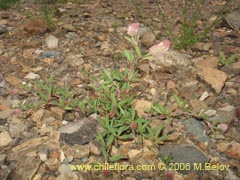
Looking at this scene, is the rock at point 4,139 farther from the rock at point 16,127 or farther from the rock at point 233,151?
the rock at point 233,151

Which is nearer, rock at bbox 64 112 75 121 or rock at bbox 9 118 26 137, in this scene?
rock at bbox 9 118 26 137

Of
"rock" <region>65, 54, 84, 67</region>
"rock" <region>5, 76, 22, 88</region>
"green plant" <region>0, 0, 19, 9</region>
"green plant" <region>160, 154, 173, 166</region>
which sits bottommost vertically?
"green plant" <region>160, 154, 173, 166</region>

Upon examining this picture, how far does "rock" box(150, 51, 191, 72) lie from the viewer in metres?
2.97

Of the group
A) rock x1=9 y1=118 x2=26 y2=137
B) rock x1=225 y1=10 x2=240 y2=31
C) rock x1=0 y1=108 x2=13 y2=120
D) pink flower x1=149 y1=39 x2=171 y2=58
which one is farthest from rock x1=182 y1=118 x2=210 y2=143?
rock x1=225 y1=10 x2=240 y2=31

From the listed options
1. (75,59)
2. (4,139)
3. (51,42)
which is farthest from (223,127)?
(51,42)

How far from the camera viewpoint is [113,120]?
250 centimetres

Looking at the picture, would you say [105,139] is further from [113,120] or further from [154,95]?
[154,95]

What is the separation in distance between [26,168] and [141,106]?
39.5 inches

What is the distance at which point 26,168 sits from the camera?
2154 mm

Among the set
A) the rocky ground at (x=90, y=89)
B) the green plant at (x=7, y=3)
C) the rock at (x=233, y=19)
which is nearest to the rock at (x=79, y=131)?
the rocky ground at (x=90, y=89)

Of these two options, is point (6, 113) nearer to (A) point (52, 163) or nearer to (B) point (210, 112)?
(A) point (52, 163)

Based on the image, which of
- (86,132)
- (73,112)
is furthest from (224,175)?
(73,112)

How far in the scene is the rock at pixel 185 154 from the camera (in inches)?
87.6

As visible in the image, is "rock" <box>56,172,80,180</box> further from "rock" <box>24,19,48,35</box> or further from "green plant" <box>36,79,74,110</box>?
"rock" <box>24,19,48,35</box>
